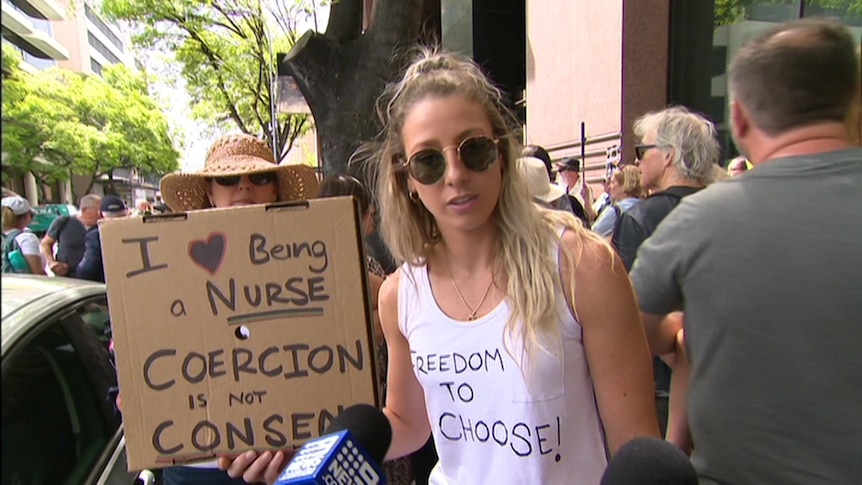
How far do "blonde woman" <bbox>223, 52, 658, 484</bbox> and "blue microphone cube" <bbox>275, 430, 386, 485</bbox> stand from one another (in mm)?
334

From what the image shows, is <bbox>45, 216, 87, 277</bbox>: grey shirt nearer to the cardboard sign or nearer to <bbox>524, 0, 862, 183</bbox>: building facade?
the cardboard sign

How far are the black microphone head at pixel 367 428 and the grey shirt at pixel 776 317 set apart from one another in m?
0.84

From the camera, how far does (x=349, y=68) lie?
19.8 ft

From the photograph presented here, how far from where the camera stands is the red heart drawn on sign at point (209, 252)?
→ 1522mm

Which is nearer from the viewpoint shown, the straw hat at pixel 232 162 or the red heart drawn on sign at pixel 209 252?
the red heart drawn on sign at pixel 209 252

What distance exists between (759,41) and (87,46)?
61544mm

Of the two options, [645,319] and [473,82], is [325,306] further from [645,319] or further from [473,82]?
[645,319]

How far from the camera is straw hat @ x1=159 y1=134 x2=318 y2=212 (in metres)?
2.26

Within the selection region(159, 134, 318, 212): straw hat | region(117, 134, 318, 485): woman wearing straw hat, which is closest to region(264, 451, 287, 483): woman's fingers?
region(117, 134, 318, 485): woman wearing straw hat

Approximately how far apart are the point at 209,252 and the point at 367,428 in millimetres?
682

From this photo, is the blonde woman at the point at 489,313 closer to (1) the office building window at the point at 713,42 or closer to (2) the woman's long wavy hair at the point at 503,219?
(2) the woman's long wavy hair at the point at 503,219

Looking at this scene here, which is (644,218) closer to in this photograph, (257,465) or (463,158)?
(463,158)

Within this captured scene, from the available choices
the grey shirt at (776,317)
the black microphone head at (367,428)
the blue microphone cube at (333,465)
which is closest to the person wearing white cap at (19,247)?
the black microphone head at (367,428)

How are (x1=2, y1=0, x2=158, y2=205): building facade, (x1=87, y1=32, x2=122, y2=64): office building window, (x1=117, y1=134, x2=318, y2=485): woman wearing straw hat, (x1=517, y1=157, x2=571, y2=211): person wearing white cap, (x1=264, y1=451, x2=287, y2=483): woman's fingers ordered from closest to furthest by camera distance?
(x1=264, y1=451, x2=287, y2=483): woman's fingers → (x1=117, y1=134, x2=318, y2=485): woman wearing straw hat → (x1=517, y1=157, x2=571, y2=211): person wearing white cap → (x1=2, y1=0, x2=158, y2=205): building facade → (x1=87, y1=32, x2=122, y2=64): office building window
